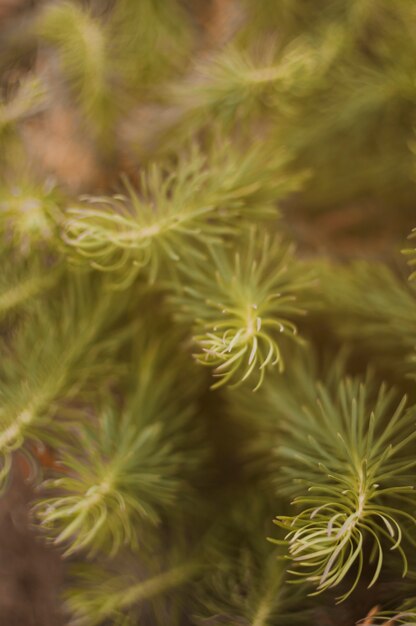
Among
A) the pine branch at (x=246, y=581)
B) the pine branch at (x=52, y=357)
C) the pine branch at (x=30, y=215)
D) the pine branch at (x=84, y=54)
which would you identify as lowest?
the pine branch at (x=246, y=581)

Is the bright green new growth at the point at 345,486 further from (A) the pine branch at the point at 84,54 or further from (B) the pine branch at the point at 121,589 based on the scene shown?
(A) the pine branch at the point at 84,54

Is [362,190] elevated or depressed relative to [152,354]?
elevated

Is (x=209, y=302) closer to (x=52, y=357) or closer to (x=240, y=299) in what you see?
(x=240, y=299)

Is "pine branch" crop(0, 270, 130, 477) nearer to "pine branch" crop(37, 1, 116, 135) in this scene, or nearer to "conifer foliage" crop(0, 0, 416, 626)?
"conifer foliage" crop(0, 0, 416, 626)

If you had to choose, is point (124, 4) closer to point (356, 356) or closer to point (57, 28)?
point (57, 28)

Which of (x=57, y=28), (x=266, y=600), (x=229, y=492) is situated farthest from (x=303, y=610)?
(x=57, y=28)

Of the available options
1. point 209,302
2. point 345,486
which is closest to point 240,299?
point 209,302

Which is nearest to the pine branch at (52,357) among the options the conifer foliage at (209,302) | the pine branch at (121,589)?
the conifer foliage at (209,302)
